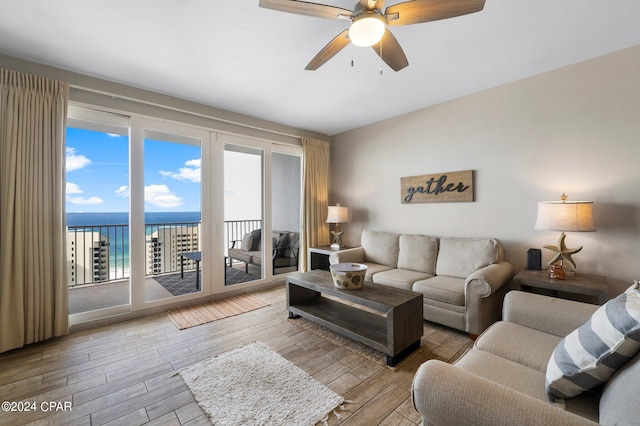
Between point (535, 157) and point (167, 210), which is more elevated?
point (535, 157)

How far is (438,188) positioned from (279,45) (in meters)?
2.59

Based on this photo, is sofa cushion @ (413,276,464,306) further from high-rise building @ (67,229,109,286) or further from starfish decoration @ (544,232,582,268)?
high-rise building @ (67,229,109,286)

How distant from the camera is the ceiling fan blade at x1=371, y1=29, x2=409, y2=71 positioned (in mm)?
1798

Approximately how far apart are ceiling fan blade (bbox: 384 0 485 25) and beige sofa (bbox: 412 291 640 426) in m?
1.78

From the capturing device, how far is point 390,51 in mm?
1940

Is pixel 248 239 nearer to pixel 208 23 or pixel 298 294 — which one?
pixel 298 294

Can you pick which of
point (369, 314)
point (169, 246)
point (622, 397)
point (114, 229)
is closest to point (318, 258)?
point (369, 314)

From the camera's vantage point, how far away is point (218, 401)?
1.73 m

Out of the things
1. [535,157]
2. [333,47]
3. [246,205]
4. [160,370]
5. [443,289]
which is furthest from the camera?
[246,205]

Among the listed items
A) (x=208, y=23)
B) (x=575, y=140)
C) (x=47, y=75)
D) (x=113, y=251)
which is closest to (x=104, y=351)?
(x=113, y=251)

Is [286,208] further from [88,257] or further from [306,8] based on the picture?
[306,8]

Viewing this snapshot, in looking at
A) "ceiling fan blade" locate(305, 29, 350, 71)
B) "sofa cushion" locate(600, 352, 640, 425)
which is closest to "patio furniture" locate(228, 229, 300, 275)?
"ceiling fan blade" locate(305, 29, 350, 71)

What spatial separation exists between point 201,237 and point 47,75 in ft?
7.20

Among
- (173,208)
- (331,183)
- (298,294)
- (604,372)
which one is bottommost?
(298,294)
